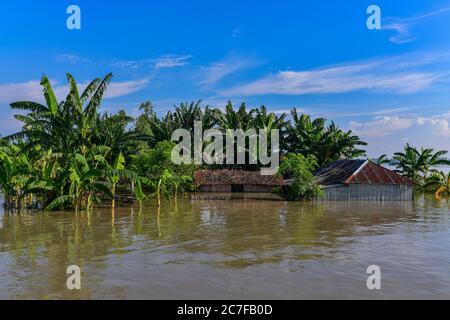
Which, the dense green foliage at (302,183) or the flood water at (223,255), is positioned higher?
the dense green foliage at (302,183)

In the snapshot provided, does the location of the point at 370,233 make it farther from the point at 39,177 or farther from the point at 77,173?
the point at 39,177

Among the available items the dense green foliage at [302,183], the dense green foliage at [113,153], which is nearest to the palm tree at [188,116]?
the dense green foliage at [113,153]

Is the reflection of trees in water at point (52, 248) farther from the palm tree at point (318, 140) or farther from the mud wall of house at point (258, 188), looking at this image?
the palm tree at point (318, 140)

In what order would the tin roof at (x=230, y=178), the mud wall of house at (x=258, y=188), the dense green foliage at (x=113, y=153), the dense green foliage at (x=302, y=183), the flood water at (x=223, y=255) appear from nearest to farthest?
the flood water at (x=223, y=255) < the dense green foliage at (x=113, y=153) < the dense green foliage at (x=302, y=183) < the tin roof at (x=230, y=178) < the mud wall of house at (x=258, y=188)

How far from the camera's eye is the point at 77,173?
17.6m

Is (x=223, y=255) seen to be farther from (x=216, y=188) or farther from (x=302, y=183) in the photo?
(x=216, y=188)

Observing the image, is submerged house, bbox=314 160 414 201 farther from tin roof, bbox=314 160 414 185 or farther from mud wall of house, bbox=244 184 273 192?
mud wall of house, bbox=244 184 273 192

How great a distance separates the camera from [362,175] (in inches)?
1065

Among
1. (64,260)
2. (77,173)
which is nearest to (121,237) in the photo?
(64,260)

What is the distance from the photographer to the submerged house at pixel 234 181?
31.9 meters

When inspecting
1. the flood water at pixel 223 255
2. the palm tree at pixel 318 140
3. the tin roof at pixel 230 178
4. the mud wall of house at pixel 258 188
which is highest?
the palm tree at pixel 318 140

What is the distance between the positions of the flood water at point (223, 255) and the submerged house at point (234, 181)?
12.3 m

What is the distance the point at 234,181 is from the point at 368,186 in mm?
10381
